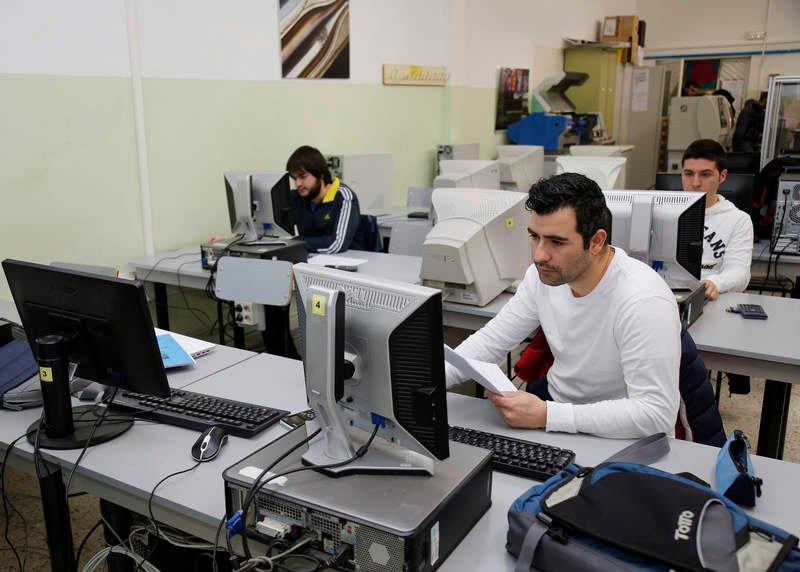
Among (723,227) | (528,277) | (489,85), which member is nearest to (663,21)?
(489,85)

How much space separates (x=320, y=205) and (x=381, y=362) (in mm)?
2721

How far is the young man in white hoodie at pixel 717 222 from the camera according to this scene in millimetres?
3066

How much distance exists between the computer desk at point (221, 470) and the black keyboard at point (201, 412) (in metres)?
0.02

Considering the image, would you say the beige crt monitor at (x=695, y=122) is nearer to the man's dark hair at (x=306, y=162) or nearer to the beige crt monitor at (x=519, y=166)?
the beige crt monitor at (x=519, y=166)

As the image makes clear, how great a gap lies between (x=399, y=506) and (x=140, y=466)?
676 mm

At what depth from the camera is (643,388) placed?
154 cm

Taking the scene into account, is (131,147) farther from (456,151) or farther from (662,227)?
(456,151)

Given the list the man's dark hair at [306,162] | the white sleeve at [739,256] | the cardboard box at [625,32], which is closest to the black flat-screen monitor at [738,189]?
the white sleeve at [739,256]

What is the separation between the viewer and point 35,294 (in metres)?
1.60

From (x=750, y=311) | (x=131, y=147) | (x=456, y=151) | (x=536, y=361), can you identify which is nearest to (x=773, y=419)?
(x=750, y=311)

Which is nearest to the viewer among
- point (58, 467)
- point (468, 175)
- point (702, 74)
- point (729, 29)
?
point (58, 467)

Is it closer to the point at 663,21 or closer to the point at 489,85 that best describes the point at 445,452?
the point at 489,85

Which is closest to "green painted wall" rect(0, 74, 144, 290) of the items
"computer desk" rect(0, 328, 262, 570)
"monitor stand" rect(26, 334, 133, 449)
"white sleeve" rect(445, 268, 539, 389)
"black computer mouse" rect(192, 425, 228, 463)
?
"computer desk" rect(0, 328, 262, 570)

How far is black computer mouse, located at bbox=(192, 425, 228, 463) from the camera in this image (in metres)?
1.50
